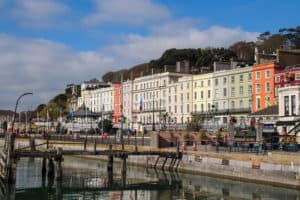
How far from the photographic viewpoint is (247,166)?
37656mm

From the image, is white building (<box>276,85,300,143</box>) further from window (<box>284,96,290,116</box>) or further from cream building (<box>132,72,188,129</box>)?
cream building (<box>132,72,188,129</box>)

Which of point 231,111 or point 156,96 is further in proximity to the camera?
point 156,96

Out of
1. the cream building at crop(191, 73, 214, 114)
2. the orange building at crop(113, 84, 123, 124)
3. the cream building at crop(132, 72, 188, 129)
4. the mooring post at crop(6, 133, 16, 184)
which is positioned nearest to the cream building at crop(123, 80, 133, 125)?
the cream building at crop(132, 72, 188, 129)

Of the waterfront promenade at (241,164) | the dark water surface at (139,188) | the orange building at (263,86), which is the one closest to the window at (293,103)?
the waterfront promenade at (241,164)

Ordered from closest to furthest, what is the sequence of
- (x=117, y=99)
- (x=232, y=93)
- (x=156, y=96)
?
(x=232, y=93)
(x=156, y=96)
(x=117, y=99)

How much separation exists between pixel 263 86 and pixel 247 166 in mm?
37513

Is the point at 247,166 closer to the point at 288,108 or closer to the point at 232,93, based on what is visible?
the point at 288,108

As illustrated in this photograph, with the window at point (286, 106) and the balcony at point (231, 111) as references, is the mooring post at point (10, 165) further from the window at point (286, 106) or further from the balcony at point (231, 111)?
the balcony at point (231, 111)

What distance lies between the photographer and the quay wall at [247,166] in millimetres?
32969

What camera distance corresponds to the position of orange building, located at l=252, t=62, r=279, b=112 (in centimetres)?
7106

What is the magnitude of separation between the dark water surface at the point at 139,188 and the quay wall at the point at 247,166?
0.81 meters

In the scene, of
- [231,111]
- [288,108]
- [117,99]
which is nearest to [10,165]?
[288,108]

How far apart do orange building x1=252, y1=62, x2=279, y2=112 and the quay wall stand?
2889 cm

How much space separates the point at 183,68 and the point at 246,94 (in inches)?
1097
